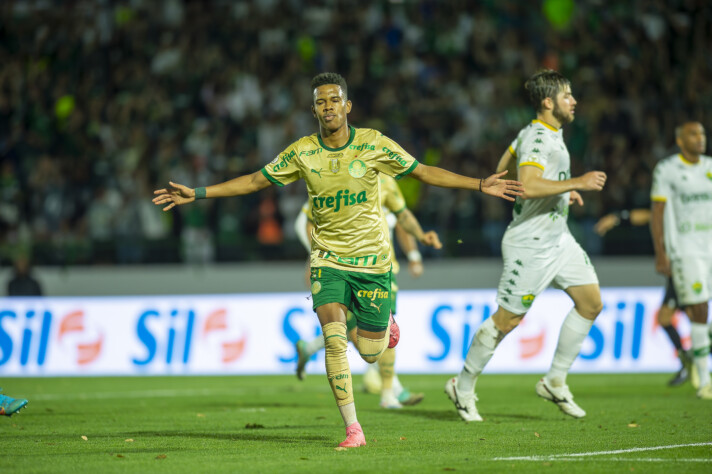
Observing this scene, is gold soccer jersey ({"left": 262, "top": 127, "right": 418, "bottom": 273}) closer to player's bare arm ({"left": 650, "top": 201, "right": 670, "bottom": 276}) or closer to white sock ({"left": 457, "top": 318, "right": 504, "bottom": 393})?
white sock ({"left": 457, "top": 318, "right": 504, "bottom": 393})

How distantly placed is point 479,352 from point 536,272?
81 centimetres

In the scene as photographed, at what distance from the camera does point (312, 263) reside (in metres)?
7.46

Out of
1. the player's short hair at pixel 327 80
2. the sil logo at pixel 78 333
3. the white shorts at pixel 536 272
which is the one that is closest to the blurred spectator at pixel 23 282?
the sil logo at pixel 78 333

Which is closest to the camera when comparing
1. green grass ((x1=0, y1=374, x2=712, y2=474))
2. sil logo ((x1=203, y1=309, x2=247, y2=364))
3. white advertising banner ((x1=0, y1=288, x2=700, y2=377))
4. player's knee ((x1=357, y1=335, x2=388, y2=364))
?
green grass ((x1=0, y1=374, x2=712, y2=474))

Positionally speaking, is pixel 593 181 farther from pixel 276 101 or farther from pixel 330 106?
pixel 276 101

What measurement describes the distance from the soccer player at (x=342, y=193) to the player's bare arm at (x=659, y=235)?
4.17 m

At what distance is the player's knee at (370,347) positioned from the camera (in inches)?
300

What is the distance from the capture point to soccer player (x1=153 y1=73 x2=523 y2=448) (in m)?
7.30

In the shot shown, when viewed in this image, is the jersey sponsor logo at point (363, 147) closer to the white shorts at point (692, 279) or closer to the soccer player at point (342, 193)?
the soccer player at point (342, 193)

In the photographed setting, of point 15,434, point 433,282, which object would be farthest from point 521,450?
point 433,282

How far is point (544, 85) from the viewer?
28.5ft

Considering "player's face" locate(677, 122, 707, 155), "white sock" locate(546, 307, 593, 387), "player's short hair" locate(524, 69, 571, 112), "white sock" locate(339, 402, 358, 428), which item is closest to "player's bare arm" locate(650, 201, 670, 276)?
"player's face" locate(677, 122, 707, 155)

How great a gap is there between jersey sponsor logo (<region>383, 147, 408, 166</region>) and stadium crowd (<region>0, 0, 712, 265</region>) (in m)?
9.90

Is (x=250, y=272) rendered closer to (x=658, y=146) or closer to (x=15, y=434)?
(x=658, y=146)
